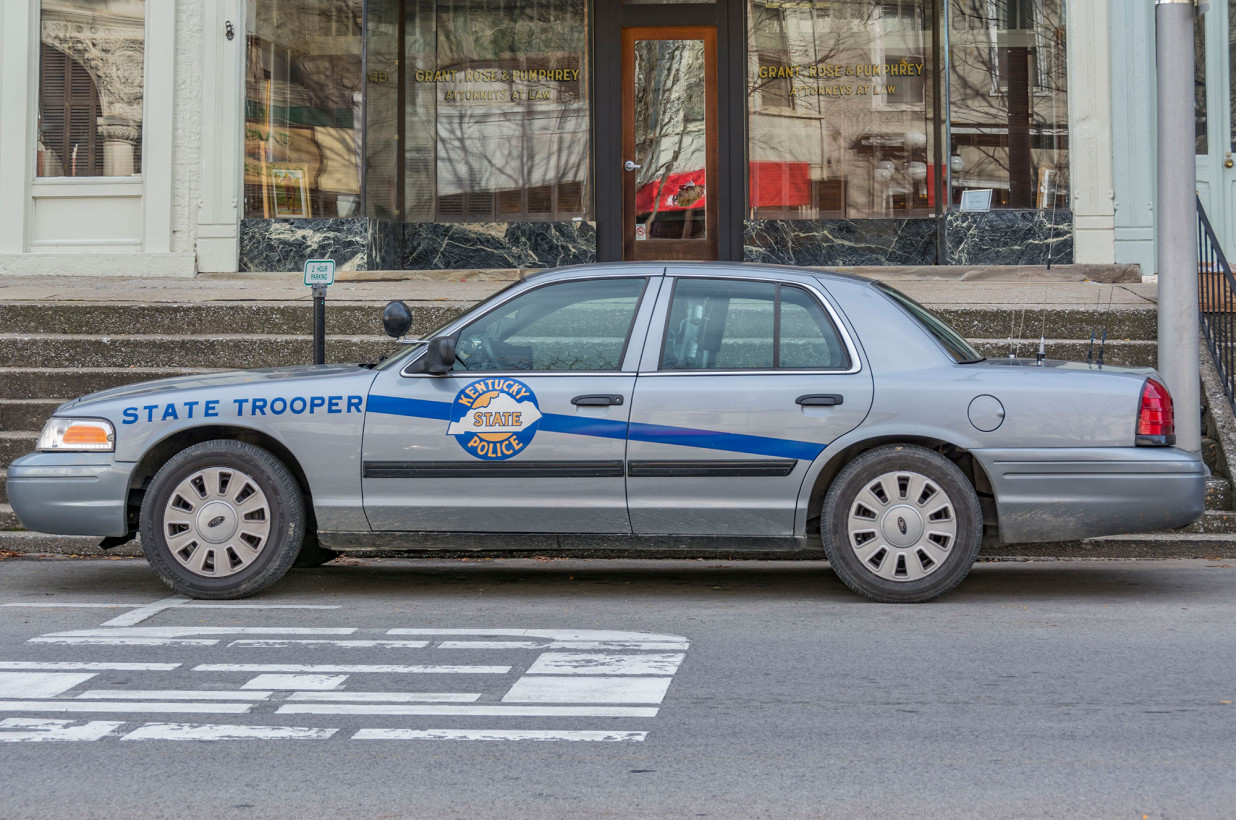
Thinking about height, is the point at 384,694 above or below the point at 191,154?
below

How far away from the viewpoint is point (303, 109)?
1461 cm

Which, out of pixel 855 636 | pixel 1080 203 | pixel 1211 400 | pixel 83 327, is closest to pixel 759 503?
pixel 855 636

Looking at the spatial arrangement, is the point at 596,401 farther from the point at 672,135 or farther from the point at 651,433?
the point at 672,135

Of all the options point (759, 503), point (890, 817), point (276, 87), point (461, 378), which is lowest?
point (890, 817)

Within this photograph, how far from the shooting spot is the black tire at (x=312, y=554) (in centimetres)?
712

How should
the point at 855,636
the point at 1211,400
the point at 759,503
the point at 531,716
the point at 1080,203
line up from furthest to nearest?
1. the point at 1080,203
2. the point at 1211,400
3. the point at 759,503
4. the point at 855,636
5. the point at 531,716

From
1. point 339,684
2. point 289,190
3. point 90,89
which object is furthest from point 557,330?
point 90,89

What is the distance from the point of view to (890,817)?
139 inches

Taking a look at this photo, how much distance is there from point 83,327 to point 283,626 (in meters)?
6.05

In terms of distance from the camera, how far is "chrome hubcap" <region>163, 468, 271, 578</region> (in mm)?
6520

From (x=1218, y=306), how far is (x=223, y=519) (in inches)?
291

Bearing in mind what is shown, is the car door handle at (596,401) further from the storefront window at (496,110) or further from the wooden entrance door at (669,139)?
the storefront window at (496,110)

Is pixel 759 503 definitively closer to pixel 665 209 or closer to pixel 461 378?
pixel 461 378

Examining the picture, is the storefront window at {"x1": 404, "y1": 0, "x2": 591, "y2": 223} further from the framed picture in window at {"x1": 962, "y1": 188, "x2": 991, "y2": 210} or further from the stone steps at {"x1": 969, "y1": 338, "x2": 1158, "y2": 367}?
the stone steps at {"x1": 969, "y1": 338, "x2": 1158, "y2": 367}
